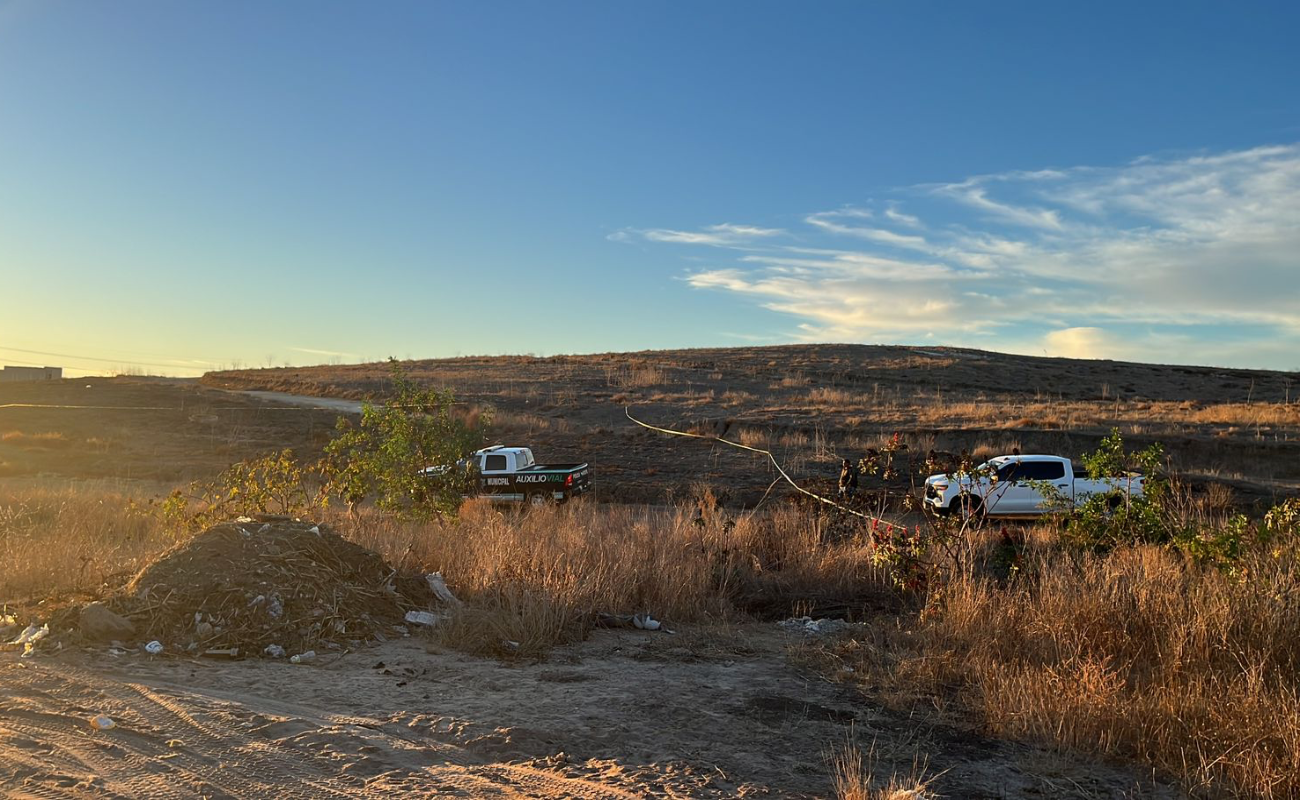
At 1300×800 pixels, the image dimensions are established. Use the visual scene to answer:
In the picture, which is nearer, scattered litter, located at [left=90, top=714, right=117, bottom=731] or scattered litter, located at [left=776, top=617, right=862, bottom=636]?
scattered litter, located at [left=90, top=714, right=117, bottom=731]

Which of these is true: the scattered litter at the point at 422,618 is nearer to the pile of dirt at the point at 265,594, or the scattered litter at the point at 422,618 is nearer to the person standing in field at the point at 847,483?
the pile of dirt at the point at 265,594

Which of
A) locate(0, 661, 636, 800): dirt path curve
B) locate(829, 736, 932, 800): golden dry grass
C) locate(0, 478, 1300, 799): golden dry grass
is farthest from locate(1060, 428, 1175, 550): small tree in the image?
locate(0, 661, 636, 800): dirt path curve

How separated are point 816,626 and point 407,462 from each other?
28.4 ft

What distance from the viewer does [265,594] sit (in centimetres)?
782

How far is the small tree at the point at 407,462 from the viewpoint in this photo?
602 inches

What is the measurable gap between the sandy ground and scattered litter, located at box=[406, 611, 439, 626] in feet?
3.74

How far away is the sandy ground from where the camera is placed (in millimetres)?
4641

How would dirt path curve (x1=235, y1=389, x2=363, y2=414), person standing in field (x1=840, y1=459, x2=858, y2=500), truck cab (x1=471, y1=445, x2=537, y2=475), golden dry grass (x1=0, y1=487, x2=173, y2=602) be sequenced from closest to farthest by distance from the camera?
golden dry grass (x1=0, y1=487, x2=173, y2=602), person standing in field (x1=840, y1=459, x2=858, y2=500), truck cab (x1=471, y1=445, x2=537, y2=475), dirt path curve (x1=235, y1=389, x2=363, y2=414)

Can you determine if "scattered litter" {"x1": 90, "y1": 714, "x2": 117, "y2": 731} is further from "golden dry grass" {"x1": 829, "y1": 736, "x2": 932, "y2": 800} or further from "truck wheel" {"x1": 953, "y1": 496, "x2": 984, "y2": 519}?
"truck wheel" {"x1": 953, "y1": 496, "x2": 984, "y2": 519}

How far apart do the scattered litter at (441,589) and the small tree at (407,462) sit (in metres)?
5.82

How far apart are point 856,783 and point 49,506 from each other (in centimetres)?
1447

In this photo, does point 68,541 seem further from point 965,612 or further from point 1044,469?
point 1044,469

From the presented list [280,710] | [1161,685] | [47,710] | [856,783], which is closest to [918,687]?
[1161,685]

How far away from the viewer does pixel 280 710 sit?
5.67 m
